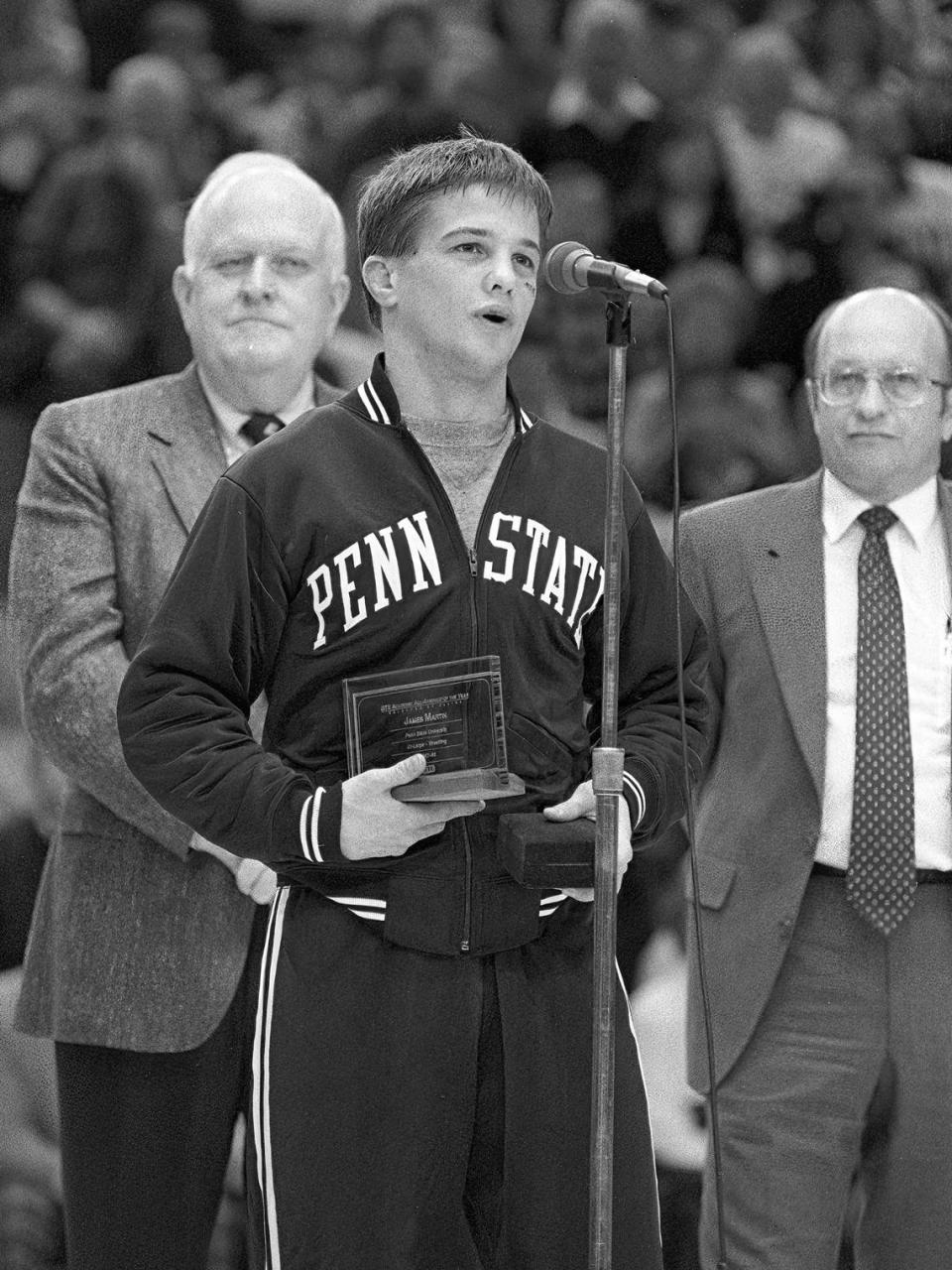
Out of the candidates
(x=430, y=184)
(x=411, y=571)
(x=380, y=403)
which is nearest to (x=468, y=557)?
(x=411, y=571)

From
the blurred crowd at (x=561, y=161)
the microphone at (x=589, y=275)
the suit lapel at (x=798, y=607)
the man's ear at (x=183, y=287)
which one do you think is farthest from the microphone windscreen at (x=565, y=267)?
the blurred crowd at (x=561, y=161)

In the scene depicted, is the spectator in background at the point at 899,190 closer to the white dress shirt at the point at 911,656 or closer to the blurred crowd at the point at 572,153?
the blurred crowd at the point at 572,153

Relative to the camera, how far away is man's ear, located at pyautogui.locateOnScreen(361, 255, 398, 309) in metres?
2.14

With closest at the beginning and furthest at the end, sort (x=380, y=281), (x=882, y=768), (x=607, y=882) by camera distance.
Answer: (x=607, y=882), (x=380, y=281), (x=882, y=768)

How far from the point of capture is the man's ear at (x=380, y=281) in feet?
7.04

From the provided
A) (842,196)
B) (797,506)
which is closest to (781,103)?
(842,196)

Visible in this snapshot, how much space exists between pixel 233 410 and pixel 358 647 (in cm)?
100

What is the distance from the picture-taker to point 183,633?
1.98 meters

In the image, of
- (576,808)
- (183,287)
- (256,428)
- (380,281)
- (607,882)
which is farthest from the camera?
(183,287)

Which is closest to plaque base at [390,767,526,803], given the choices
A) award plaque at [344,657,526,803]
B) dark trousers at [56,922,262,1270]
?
award plaque at [344,657,526,803]

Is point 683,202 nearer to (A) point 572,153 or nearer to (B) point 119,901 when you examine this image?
(A) point 572,153

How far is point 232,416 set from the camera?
288 cm

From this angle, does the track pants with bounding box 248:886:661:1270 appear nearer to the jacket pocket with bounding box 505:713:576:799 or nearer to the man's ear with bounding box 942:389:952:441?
the jacket pocket with bounding box 505:713:576:799

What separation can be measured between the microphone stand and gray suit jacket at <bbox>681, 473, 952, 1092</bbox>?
36.4 inches
